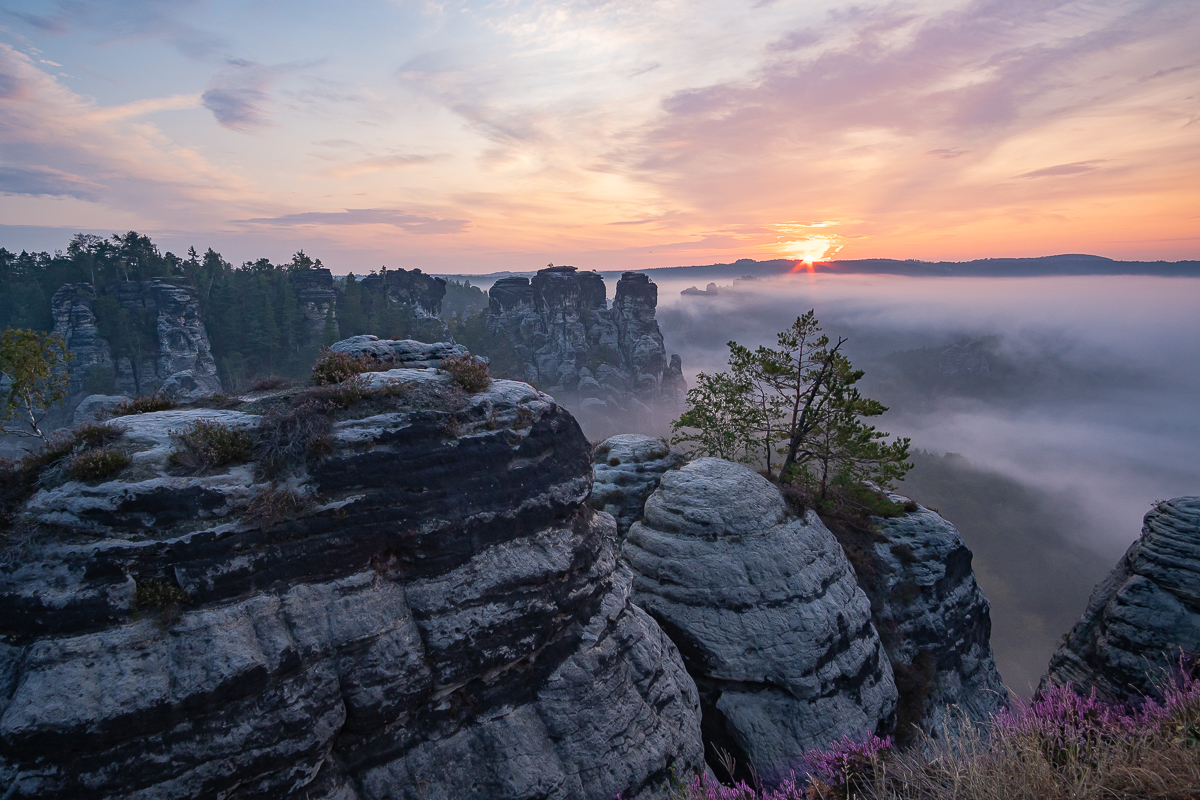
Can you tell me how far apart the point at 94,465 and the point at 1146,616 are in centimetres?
3845

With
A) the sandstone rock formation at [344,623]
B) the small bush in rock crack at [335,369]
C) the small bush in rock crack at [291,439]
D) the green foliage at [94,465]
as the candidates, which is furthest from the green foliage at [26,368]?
the small bush in rock crack at [291,439]

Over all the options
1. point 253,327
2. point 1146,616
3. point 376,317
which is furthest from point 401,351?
point 376,317

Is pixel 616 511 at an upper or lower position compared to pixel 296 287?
lower

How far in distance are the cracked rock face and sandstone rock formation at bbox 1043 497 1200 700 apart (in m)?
9.57

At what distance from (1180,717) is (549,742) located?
13339 mm

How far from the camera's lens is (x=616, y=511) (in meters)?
28.4

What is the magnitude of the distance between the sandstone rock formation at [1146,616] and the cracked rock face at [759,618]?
9.57 metres

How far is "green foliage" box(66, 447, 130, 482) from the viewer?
11562 mm

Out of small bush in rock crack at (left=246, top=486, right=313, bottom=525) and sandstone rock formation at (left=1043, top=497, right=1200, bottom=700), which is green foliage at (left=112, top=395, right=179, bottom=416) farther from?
sandstone rock formation at (left=1043, top=497, right=1200, bottom=700)

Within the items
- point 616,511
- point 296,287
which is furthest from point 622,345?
point 616,511

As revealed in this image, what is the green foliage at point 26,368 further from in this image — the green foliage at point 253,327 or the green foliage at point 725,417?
the green foliage at point 253,327

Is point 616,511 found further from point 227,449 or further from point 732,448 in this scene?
point 227,449

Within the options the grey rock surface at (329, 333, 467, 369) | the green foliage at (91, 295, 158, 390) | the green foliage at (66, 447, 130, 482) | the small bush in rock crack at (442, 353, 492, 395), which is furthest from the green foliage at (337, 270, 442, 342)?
the green foliage at (66, 447, 130, 482)

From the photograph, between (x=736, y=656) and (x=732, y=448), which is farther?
(x=732, y=448)
